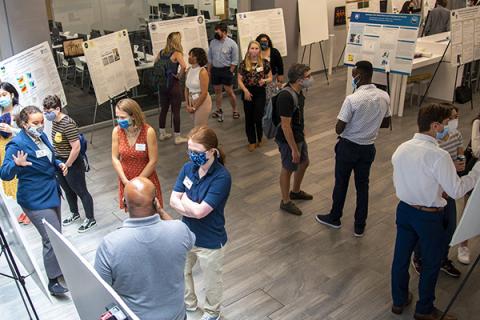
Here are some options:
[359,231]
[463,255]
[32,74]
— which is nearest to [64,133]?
[32,74]

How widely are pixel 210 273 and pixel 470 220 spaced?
1698 mm

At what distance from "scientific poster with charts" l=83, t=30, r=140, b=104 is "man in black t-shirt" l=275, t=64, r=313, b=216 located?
3.00m

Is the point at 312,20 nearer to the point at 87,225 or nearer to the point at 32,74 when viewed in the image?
the point at 32,74

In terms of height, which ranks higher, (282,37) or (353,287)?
(282,37)

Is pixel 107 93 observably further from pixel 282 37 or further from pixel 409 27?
pixel 409 27

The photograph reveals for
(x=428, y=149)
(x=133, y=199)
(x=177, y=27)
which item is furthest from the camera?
(x=177, y=27)

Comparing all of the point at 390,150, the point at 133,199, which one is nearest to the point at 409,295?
the point at 133,199

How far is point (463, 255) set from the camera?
421 cm

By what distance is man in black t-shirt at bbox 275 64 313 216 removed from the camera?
4355 millimetres

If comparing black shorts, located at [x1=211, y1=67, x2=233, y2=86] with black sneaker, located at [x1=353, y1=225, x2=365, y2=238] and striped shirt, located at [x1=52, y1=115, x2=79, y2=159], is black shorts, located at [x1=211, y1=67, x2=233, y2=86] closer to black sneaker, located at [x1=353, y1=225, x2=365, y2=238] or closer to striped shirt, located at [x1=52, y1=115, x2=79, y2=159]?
striped shirt, located at [x1=52, y1=115, x2=79, y2=159]

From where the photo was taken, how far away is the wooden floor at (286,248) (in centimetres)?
372

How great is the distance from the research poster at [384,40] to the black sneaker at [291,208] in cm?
335

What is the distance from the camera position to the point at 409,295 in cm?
373

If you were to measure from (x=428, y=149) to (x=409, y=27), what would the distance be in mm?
4633
